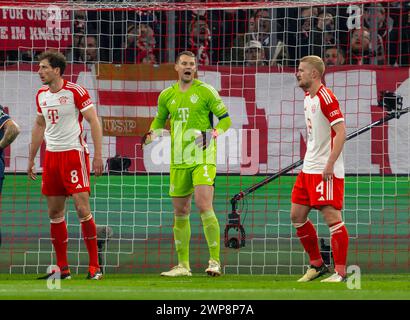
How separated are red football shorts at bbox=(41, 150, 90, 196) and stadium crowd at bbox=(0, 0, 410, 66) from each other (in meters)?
4.46

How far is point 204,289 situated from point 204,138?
102 inches

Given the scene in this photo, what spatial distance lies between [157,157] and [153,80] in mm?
1238

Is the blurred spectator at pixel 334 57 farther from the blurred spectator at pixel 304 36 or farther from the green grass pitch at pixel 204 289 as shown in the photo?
the green grass pitch at pixel 204 289

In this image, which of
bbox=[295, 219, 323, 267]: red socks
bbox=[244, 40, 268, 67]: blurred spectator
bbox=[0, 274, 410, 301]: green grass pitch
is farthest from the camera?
bbox=[244, 40, 268, 67]: blurred spectator

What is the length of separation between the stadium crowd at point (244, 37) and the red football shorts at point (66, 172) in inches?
176

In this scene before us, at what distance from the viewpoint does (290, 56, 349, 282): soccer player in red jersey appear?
36.4ft

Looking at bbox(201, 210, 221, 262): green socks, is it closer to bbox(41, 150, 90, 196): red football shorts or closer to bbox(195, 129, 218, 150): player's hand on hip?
bbox(195, 129, 218, 150): player's hand on hip

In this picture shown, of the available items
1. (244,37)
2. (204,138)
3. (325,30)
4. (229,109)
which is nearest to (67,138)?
(204,138)

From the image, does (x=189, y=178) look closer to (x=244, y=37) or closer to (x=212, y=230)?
(x=212, y=230)

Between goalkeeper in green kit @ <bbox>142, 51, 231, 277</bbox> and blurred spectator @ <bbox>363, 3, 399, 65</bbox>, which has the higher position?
blurred spectator @ <bbox>363, 3, 399, 65</bbox>

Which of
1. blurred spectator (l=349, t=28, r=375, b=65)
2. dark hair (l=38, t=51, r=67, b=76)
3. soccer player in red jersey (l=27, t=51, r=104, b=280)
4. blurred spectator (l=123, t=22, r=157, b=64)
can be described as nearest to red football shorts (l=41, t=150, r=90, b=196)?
soccer player in red jersey (l=27, t=51, r=104, b=280)

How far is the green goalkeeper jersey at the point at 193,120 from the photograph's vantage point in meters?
12.4

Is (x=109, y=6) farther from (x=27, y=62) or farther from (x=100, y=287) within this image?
(x=100, y=287)

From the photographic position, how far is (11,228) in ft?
51.9
